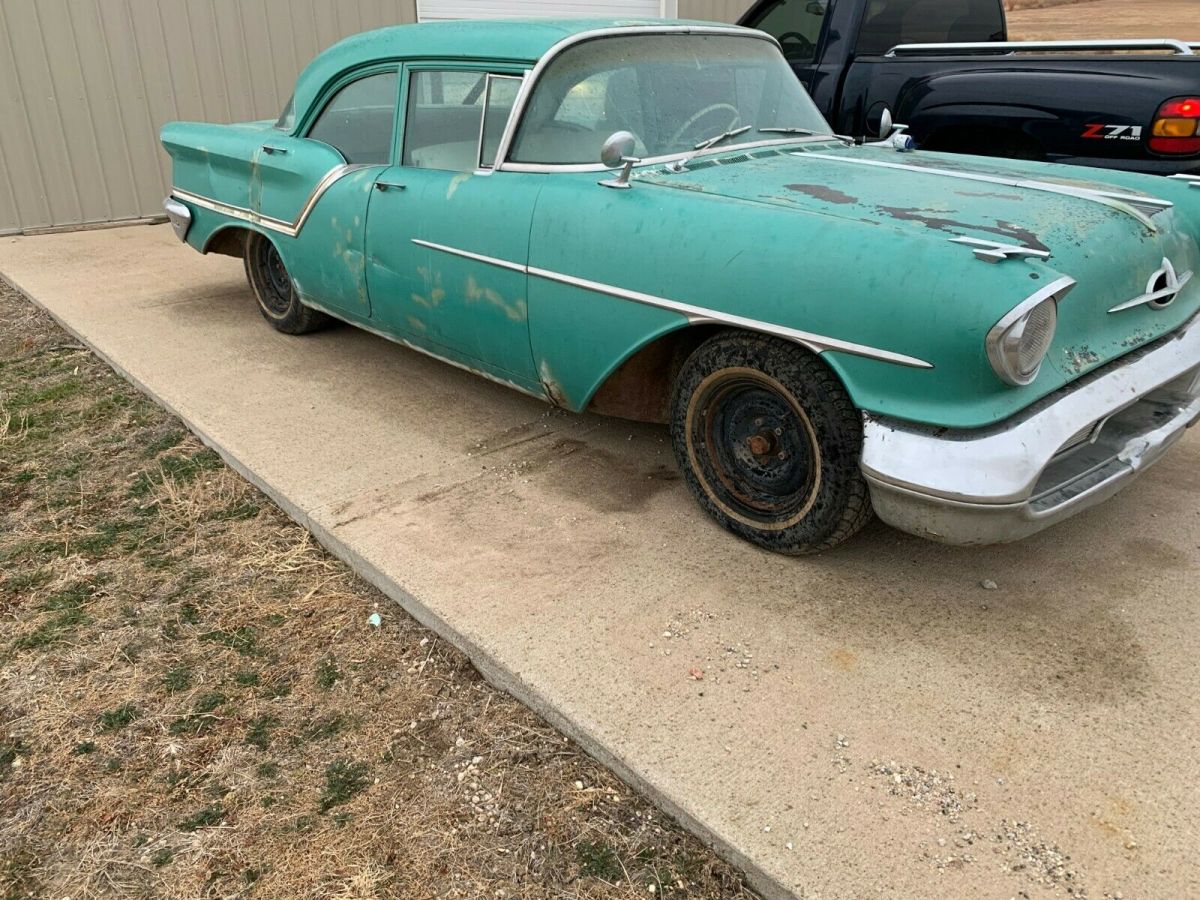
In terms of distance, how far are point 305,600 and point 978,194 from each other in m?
2.43

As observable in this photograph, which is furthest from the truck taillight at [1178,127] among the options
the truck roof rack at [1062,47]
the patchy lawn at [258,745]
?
the patchy lawn at [258,745]

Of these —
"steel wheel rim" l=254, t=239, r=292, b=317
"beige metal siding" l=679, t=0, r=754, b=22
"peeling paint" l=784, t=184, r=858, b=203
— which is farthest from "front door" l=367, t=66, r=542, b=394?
"beige metal siding" l=679, t=0, r=754, b=22

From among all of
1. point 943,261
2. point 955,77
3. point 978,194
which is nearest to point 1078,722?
point 943,261

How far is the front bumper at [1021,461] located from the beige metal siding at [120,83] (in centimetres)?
771

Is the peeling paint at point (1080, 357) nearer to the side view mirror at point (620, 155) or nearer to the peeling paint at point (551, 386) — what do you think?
the side view mirror at point (620, 155)

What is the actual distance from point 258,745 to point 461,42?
2761mm

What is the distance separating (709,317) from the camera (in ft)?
9.16

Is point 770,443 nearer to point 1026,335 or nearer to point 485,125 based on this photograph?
point 1026,335

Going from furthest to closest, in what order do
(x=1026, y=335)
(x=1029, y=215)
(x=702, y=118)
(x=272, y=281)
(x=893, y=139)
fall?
(x=272, y=281) < (x=893, y=139) < (x=702, y=118) < (x=1029, y=215) < (x=1026, y=335)

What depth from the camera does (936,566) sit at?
9.75 feet

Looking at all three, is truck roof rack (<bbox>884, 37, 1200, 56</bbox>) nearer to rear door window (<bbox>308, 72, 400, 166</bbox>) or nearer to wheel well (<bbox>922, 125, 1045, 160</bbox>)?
wheel well (<bbox>922, 125, 1045, 160</bbox>)

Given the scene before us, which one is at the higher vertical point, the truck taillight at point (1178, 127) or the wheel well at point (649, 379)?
the truck taillight at point (1178, 127)

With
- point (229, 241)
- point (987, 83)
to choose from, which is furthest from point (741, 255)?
point (229, 241)

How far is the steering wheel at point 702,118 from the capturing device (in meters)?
3.43
